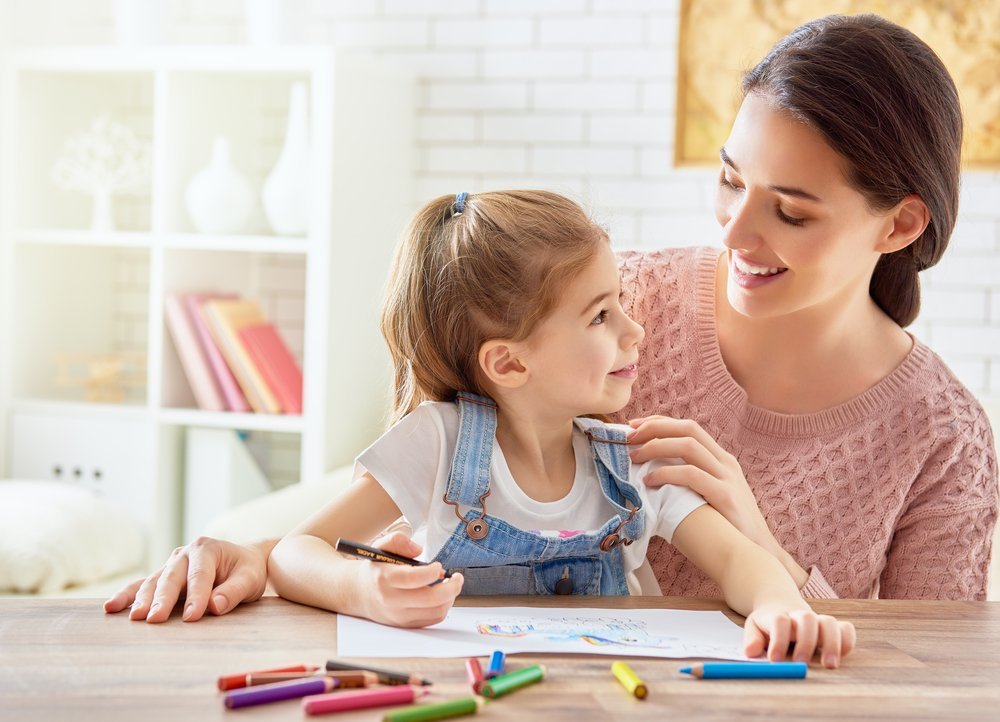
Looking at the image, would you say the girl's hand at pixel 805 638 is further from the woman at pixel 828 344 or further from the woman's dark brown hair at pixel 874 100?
the woman's dark brown hair at pixel 874 100

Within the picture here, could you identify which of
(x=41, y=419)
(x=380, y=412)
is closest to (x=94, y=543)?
(x=41, y=419)

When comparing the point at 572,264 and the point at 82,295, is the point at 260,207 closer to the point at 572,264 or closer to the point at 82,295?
the point at 82,295

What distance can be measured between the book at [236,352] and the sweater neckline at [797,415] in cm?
186

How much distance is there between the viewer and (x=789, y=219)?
5.48 feet

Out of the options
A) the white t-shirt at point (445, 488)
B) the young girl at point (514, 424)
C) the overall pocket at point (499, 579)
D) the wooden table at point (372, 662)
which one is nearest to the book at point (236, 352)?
the young girl at point (514, 424)

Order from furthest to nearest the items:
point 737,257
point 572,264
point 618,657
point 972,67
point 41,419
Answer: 1. point 41,419
2. point 972,67
3. point 737,257
4. point 572,264
5. point 618,657

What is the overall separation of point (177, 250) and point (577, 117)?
4.21 feet

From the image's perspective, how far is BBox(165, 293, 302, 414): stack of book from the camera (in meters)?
3.47

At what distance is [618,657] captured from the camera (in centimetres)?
106

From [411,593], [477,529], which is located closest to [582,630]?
[411,593]

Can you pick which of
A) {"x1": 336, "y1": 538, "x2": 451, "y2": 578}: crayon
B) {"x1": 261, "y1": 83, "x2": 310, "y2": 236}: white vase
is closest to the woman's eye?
{"x1": 336, "y1": 538, "x2": 451, "y2": 578}: crayon

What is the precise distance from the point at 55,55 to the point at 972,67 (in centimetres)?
270

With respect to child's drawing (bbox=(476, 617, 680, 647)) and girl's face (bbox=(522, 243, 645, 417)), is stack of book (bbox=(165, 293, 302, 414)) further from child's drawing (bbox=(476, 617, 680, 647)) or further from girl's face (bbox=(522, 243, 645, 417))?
child's drawing (bbox=(476, 617, 680, 647))

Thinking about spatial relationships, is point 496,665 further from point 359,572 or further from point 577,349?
point 577,349
